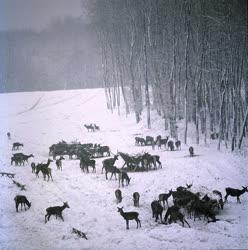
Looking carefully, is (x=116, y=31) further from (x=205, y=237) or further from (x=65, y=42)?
(x=65, y=42)

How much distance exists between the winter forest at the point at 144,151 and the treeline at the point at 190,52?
0.15 meters

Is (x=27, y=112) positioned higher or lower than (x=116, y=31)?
lower

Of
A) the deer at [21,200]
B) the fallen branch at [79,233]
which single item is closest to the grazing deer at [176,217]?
the fallen branch at [79,233]

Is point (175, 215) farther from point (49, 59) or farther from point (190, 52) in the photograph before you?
point (49, 59)

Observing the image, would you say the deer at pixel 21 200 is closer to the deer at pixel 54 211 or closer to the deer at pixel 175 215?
the deer at pixel 54 211

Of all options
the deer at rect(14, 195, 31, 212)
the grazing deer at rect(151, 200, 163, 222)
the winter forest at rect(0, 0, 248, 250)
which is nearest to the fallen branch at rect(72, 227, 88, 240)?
the winter forest at rect(0, 0, 248, 250)

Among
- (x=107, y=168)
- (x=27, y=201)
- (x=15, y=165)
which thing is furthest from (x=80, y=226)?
(x=15, y=165)

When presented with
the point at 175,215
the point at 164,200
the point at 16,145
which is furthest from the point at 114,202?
the point at 16,145

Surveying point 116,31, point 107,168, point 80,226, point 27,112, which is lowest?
point 80,226

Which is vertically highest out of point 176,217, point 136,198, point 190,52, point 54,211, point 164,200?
point 190,52

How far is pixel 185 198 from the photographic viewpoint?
61.7ft

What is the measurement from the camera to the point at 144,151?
32.7 m

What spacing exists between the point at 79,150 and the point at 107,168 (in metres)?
7.98

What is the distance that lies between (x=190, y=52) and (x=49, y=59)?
269 ft
